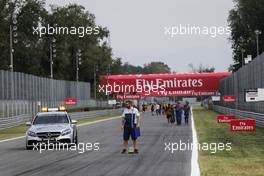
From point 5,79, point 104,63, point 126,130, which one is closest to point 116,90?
point 104,63

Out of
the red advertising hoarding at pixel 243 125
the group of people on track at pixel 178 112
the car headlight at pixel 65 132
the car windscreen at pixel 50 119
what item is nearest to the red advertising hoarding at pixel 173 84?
the group of people on track at pixel 178 112

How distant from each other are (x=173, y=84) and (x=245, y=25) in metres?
13.8

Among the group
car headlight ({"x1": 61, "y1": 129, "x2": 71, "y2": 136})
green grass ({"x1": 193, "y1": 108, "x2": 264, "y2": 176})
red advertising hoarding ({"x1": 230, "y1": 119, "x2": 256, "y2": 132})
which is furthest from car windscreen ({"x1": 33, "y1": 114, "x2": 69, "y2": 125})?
red advertising hoarding ({"x1": 230, "y1": 119, "x2": 256, "y2": 132})

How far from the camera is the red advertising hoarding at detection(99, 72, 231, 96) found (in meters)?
113

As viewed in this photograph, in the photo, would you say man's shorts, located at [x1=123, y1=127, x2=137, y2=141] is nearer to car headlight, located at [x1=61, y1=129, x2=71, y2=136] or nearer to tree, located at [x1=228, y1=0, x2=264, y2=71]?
car headlight, located at [x1=61, y1=129, x2=71, y2=136]

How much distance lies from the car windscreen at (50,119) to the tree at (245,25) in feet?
261

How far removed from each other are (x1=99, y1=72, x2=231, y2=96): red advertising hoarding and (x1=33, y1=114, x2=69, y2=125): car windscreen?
83.5 m

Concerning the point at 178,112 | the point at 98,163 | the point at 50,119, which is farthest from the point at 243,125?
the point at 178,112

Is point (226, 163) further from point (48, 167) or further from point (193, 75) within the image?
point (193, 75)

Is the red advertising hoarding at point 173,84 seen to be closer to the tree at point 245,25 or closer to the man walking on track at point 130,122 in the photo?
the tree at point 245,25

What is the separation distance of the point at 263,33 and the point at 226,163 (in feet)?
305

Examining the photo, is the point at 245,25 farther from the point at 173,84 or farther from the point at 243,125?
the point at 243,125

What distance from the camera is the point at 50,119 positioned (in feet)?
89.2

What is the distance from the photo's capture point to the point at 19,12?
102 m
